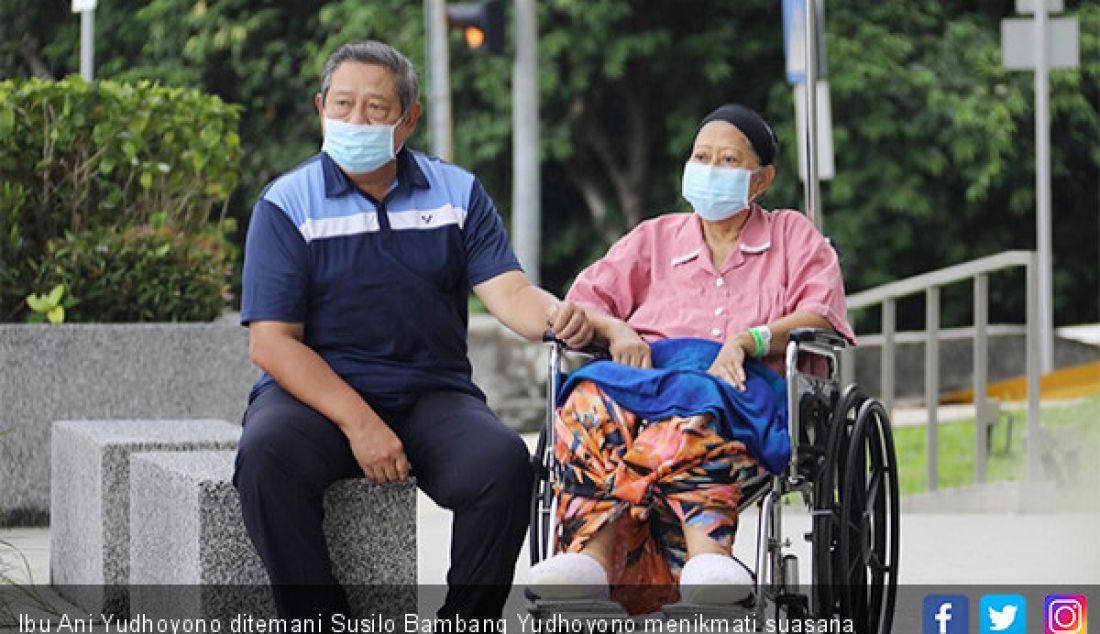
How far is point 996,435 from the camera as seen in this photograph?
1562cm

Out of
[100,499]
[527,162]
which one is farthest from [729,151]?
[527,162]

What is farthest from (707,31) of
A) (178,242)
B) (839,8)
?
(178,242)

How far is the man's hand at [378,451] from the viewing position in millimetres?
5102

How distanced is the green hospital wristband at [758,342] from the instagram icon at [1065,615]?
108 centimetres

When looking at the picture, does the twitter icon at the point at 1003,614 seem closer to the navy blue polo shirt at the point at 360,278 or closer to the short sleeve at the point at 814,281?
the short sleeve at the point at 814,281

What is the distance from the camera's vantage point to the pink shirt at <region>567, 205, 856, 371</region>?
5.45m

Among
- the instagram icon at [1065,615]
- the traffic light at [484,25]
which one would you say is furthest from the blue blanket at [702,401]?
the traffic light at [484,25]

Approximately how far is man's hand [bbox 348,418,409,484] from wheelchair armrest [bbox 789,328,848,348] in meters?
0.85

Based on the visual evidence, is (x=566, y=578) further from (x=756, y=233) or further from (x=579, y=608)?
(x=756, y=233)

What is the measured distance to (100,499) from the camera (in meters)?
6.14

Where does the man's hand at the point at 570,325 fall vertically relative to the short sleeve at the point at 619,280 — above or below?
below

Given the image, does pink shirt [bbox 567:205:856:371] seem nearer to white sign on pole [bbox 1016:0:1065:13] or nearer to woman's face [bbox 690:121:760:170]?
woman's face [bbox 690:121:760:170]

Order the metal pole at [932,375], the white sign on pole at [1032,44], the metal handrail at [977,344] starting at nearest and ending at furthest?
the metal handrail at [977,344] < the metal pole at [932,375] < the white sign on pole at [1032,44]

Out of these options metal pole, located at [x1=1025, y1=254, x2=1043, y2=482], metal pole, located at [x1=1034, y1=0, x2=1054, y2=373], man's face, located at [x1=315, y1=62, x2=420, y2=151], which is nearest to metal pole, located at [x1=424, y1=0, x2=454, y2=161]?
metal pole, located at [x1=1034, y1=0, x2=1054, y2=373]
